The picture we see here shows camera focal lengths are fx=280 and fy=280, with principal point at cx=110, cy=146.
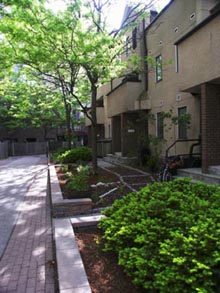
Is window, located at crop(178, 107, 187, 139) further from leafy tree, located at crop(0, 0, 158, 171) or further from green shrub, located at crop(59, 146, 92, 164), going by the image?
green shrub, located at crop(59, 146, 92, 164)

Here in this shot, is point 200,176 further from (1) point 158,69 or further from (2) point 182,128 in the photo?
(1) point 158,69

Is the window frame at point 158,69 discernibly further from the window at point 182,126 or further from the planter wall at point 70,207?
the planter wall at point 70,207

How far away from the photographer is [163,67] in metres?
12.9

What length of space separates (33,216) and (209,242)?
537 cm

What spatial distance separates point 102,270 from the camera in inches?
118

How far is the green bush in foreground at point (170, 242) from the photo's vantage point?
2.19 metres

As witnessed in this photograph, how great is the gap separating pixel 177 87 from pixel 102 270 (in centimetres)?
973

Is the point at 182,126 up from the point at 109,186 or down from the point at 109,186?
up

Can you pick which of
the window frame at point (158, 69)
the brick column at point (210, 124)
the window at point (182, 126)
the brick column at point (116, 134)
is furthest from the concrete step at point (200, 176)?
the brick column at point (116, 134)

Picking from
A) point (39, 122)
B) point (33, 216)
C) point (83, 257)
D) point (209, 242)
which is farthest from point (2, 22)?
point (39, 122)

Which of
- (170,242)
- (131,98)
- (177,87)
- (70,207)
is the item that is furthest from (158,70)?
(170,242)

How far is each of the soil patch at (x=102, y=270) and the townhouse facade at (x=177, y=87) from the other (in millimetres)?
5293

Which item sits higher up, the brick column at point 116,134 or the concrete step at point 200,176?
the brick column at point 116,134

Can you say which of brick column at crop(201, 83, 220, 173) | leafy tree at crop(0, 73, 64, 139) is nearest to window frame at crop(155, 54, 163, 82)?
brick column at crop(201, 83, 220, 173)
